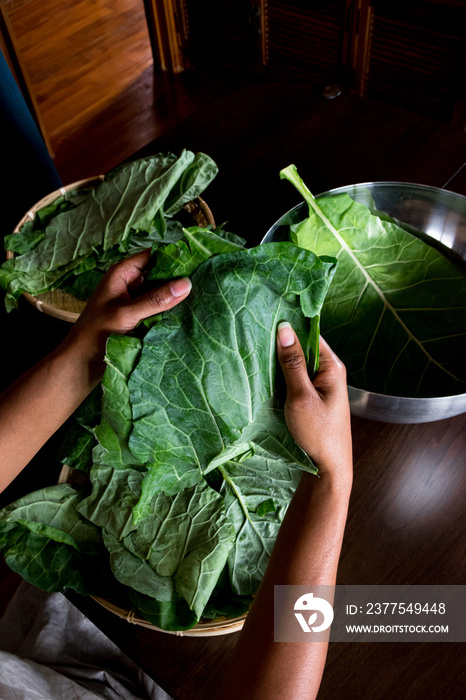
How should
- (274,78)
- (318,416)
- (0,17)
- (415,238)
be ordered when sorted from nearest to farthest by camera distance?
1. (318,416)
2. (415,238)
3. (0,17)
4. (274,78)

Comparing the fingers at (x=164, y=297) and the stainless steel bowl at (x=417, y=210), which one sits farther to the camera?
the stainless steel bowl at (x=417, y=210)

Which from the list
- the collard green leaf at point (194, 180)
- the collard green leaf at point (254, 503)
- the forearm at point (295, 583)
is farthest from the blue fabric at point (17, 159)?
the forearm at point (295, 583)

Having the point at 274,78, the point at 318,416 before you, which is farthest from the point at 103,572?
the point at 274,78

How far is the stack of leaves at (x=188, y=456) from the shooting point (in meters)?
0.77

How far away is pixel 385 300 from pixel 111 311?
518mm

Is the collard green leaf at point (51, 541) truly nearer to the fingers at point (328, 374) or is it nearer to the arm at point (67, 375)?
the arm at point (67, 375)

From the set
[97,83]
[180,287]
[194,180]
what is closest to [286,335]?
[180,287]

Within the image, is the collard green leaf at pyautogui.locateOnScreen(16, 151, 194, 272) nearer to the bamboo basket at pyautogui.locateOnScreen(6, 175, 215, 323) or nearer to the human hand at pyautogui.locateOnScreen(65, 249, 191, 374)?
the bamboo basket at pyautogui.locateOnScreen(6, 175, 215, 323)

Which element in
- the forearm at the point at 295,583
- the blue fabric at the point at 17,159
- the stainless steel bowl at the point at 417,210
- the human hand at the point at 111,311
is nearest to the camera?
the forearm at the point at 295,583

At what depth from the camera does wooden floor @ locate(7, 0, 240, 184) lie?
3.20 m

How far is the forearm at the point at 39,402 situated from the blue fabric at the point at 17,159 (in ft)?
3.11

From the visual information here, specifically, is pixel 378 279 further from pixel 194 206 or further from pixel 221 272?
pixel 194 206

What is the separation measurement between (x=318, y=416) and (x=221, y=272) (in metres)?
0.25

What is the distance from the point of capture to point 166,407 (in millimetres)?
775
